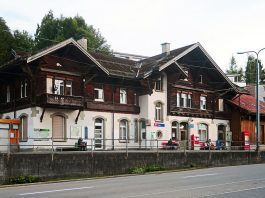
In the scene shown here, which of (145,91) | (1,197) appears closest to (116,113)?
(145,91)

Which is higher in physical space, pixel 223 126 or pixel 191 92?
pixel 191 92

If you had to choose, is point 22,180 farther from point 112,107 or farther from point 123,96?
point 123,96

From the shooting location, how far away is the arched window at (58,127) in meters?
37.0

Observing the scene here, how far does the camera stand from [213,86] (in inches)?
1992

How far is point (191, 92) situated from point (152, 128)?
7144 mm

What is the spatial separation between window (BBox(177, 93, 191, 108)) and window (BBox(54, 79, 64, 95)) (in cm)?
1345

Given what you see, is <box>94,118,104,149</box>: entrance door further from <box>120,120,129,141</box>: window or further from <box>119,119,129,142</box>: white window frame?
<box>120,120,129,141</box>: window

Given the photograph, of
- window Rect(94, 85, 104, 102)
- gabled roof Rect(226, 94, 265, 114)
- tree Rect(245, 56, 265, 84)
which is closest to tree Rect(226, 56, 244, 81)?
tree Rect(245, 56, 265, 84)

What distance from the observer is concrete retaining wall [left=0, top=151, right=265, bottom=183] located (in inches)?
962

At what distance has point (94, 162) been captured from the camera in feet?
92.5

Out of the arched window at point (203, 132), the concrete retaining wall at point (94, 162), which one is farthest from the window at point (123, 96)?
the concrete retaining wall at point (94, 162)

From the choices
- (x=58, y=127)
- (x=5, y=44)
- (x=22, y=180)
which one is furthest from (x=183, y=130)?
(x=22, y=180)

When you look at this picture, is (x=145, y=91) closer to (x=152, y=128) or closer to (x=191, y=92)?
(x=152, y=128)

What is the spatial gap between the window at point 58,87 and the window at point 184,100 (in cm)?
1345
